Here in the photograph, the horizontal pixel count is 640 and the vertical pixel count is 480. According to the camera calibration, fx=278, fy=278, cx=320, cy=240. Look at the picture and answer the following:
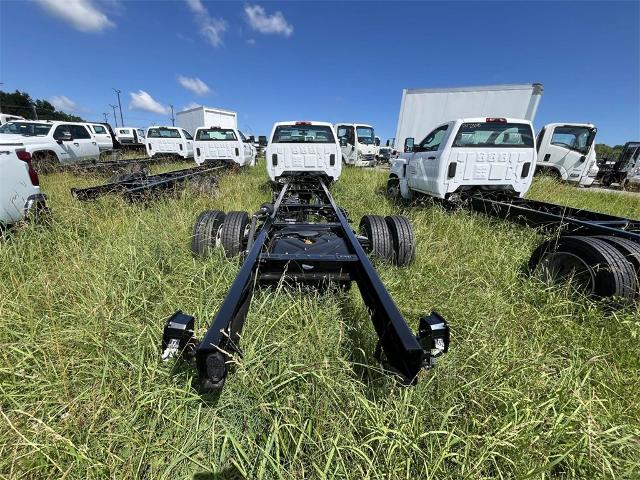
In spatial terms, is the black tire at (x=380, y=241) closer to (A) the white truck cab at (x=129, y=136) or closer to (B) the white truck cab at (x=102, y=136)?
(B) the white truck cab at (x=102, y=136)

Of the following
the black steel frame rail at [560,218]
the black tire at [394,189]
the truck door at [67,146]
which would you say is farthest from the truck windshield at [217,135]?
the black steel frame rail at [560,218]

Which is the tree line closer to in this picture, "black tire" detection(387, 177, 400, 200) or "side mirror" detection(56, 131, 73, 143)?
"side mirror" detection(56, 131, 73, 143)

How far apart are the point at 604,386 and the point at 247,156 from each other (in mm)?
12482

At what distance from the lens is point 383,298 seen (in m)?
1.53

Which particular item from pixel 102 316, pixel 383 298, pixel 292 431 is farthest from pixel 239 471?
pixel 102 316

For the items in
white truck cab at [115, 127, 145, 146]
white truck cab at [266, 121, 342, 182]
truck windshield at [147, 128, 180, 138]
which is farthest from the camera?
white truck cab at [115, 127, 145, 146]

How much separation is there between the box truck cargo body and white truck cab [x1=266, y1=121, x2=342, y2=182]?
8.41 m

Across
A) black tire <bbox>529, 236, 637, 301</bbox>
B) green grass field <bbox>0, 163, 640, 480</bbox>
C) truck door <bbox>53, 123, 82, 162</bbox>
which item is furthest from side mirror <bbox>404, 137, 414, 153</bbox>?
truck door <bbox>53, 123, 82, 162</bbox>

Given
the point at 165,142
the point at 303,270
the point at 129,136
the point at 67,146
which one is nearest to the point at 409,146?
the point at 303,270

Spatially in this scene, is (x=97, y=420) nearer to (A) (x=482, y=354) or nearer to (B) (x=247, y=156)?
(A) (x=482, y=354)

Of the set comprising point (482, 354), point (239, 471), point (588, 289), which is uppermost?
point (588, 289)

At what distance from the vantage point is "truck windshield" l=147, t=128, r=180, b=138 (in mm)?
13463

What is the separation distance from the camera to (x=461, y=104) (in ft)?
44.7

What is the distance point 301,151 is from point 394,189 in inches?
114
